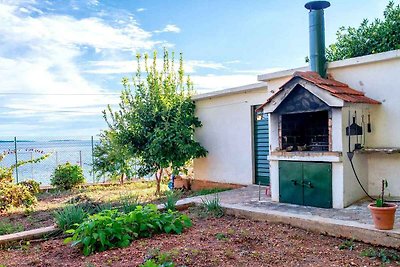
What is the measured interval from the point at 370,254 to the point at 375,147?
264cm

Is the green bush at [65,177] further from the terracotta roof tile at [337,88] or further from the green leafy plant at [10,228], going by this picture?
the terracotta roof tile at [337,88]

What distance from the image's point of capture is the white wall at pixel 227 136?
328 inches

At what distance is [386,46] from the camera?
400 inches

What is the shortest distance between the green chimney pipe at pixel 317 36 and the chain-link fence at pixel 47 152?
8028mm

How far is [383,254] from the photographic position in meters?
3.67

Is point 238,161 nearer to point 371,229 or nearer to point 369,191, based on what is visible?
point 369,191

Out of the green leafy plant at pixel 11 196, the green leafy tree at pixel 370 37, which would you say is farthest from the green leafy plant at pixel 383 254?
the green leafy tree at pixel 370 37

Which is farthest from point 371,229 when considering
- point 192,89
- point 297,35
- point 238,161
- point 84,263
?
point 192,89

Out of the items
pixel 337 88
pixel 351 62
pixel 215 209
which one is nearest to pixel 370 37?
pixel 351 62

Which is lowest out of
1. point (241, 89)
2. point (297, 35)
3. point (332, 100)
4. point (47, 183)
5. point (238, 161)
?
point (47, 183)

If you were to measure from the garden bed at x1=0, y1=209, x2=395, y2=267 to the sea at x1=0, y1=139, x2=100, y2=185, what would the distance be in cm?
736

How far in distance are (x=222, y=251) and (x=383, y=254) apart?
1721 mm

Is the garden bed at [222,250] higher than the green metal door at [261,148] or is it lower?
lower

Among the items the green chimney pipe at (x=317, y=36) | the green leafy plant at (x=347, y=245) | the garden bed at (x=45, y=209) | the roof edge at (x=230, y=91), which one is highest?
the green chimney pipe at (x=317, y=36)
